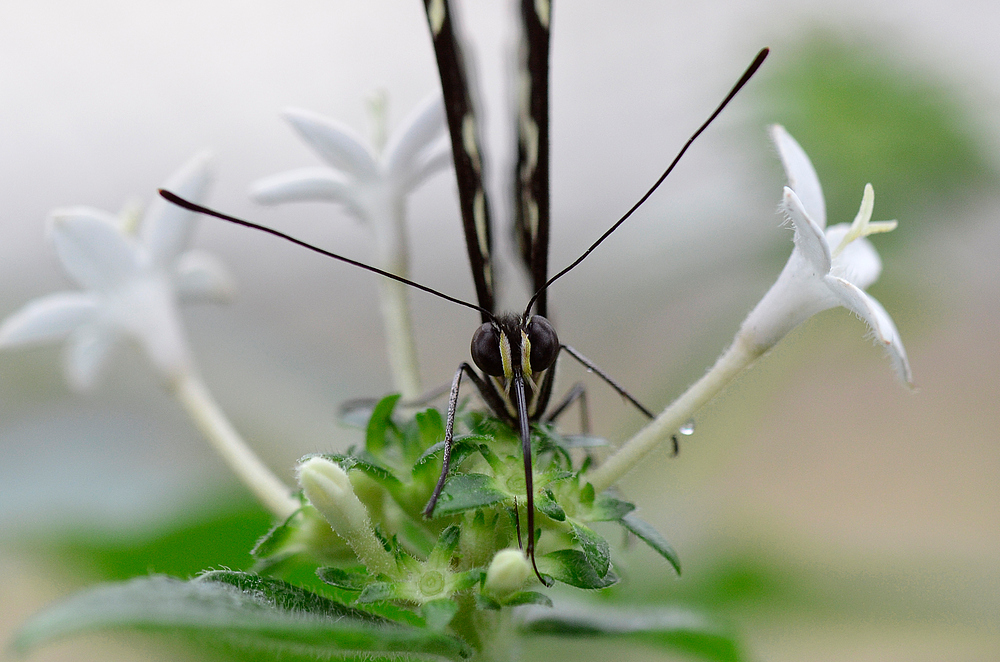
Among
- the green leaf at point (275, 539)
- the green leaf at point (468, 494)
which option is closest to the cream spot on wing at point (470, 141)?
the green leaf at point (468, 494)

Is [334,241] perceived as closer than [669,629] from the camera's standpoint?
No

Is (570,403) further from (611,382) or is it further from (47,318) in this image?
(47,318)

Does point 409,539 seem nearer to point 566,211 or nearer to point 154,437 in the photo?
point 154,437

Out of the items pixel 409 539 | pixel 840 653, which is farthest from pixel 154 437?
pixel 840 653

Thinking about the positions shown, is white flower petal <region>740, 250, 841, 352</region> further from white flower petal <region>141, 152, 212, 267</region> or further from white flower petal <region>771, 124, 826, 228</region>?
white flower petal <region>141, 152, 212, 267</region>

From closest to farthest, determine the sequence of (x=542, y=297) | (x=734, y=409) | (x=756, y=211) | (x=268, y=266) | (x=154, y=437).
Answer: (x=542, y=297) → (x=756, y=211) → (x=734, y=409) → (x=154, y=437) → (x=268, y=266)

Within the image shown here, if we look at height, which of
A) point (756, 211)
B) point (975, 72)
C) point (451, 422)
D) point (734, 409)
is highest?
point (975, 72)
